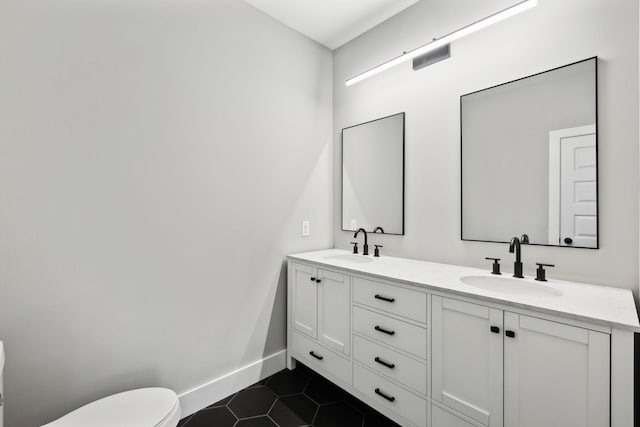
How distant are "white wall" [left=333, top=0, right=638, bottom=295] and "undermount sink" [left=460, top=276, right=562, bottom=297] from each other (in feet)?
0.53

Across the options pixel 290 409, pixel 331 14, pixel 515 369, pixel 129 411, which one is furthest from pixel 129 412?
pixel 331 14

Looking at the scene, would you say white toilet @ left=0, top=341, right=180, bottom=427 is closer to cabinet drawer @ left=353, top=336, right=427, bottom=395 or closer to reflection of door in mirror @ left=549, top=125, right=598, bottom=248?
cabinet drawer @ left=353, top=336, right=427, bottom=395

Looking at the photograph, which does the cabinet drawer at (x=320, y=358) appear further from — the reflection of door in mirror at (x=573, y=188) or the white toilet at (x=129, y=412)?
the reflection of door in mirror at (x=573, y=188)

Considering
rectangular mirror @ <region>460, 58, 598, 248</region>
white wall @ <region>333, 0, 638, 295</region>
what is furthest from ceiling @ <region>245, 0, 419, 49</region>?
rectangular mirror @ <region>460, 58, 598, 248</region>

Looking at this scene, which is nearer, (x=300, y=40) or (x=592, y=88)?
(x=592, y=88)

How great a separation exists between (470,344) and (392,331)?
1.26 feet

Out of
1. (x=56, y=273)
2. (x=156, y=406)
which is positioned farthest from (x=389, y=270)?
(x=56, y=273)

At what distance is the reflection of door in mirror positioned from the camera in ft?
4.55

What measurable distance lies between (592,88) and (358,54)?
157 centimetres

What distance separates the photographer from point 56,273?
132 cm

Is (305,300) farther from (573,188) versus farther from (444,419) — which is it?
(573,188)

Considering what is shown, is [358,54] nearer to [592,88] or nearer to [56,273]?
[592,88]

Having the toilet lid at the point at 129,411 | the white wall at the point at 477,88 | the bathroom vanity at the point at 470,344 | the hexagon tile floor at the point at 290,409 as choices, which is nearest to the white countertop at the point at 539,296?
the bathroom vanity at the point at 470,344

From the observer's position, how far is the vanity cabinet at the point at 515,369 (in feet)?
3.29
